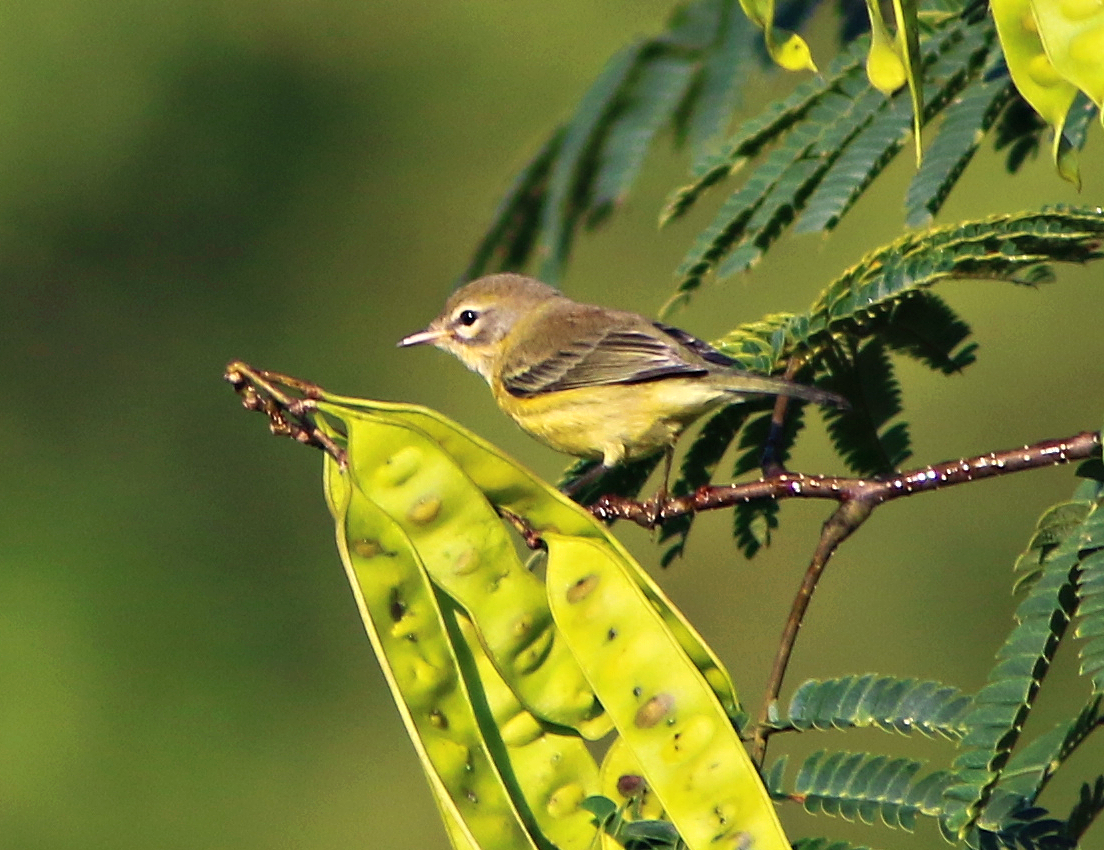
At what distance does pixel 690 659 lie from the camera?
1.98 metres

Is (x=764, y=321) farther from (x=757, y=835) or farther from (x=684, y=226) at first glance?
(x=684, y=226)

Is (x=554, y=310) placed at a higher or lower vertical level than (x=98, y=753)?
higher

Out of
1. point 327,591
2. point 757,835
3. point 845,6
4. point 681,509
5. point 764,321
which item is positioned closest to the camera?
point 757,835

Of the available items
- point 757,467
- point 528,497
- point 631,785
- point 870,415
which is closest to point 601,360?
point 757,467

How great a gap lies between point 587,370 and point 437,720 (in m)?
2.36

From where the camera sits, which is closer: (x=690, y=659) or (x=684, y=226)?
(x=690, y=659)

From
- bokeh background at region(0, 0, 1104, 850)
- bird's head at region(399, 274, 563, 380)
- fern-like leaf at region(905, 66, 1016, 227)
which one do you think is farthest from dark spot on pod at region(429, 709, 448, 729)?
bokeh background at region(0, 0, 1104, 850)

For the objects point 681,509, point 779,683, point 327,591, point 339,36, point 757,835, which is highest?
point 339,36

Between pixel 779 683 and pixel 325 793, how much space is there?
506cm

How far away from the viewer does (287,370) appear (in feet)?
24.8

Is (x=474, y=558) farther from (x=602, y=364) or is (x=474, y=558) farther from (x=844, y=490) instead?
(x=602, y=364)

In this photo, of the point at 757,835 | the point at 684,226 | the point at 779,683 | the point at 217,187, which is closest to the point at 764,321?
the point at 779,683

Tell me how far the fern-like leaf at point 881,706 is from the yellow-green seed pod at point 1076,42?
2.87 ft

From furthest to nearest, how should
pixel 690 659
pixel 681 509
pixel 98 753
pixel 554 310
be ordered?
1. pixel 98 753
2. pixel 554 310
3. pixel 681 509
4. pixel 690 659
